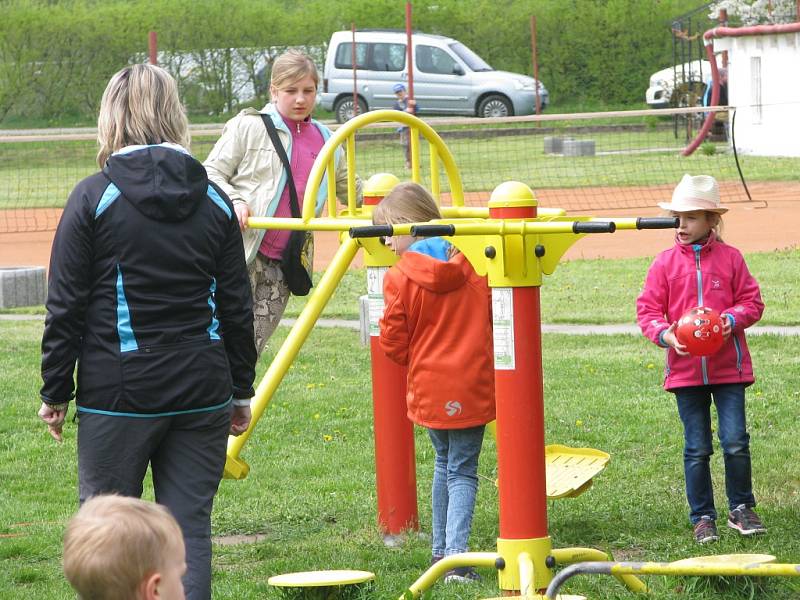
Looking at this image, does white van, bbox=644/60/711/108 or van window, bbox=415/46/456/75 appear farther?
van window, bbox=415/46/456/75

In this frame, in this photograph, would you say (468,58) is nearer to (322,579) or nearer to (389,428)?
(389,428)

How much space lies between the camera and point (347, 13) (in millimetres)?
39219

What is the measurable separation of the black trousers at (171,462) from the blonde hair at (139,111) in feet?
2.44

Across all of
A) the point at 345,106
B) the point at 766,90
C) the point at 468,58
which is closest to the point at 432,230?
the point at 766,90

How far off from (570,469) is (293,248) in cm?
149

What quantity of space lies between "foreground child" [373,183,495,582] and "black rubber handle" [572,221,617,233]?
2.65ft

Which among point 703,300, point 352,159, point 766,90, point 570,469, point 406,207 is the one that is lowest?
point 570,469

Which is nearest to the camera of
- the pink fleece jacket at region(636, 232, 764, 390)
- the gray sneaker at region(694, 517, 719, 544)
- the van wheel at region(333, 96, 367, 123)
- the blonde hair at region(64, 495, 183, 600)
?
the blonde hair at region(64, 495, 183, 600)

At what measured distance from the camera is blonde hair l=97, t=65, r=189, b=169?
3.79 m

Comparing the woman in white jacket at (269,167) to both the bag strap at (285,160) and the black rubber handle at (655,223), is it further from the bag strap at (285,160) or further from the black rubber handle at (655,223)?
the black rubber handle at (655,223)

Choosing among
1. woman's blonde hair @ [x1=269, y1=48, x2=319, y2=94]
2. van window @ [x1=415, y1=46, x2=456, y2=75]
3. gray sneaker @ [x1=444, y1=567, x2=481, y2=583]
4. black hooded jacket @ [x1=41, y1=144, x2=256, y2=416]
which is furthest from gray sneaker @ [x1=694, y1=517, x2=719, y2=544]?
van window @ [x1=415, y1=46, x2=456, y2=75]

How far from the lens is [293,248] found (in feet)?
19.4

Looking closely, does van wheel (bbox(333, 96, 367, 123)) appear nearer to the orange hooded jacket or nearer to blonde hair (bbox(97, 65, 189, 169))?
the orange hooded jacket

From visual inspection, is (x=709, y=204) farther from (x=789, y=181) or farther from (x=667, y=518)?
(x=789, y=181)
